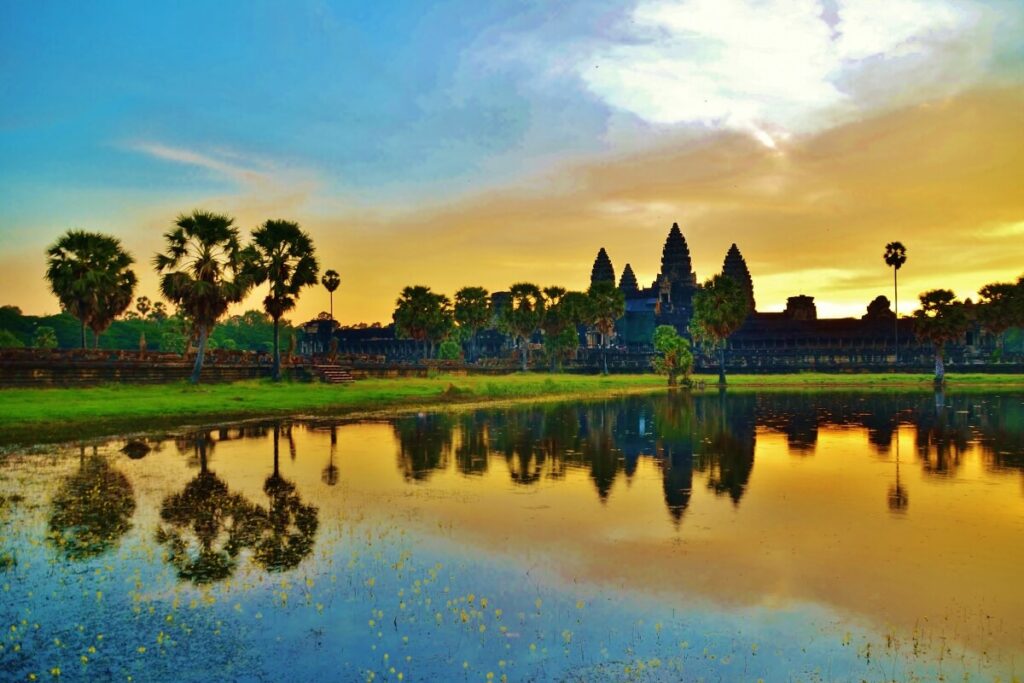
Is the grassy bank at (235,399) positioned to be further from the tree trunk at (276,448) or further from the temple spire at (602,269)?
the temple spire at (602,269)

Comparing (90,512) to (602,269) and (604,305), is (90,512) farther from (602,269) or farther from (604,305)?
(602,269)

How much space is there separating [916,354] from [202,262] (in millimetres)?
99765

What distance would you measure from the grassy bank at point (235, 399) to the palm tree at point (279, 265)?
727 cm

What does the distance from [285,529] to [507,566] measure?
5388 mm

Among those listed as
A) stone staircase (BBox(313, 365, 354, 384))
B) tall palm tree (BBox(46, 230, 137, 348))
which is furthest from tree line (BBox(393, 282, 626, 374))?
tall palm tree (BBox(46, 230, 137, 348))

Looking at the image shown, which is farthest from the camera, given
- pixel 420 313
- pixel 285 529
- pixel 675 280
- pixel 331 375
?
pixel 675 280

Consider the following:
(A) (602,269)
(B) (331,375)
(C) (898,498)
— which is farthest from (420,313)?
(C) (898,498)

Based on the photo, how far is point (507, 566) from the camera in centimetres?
1436

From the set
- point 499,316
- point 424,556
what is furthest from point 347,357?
point 424,556

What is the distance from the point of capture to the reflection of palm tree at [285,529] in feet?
47.7

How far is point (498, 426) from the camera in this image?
1640 inches

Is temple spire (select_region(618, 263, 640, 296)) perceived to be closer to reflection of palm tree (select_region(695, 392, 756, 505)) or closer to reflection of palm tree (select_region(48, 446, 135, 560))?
reflection of palm tree (select_region(695, 392, 756, 505))

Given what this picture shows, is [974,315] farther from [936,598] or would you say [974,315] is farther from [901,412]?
[936,598]

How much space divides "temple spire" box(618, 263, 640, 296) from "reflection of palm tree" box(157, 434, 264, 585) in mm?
153272
